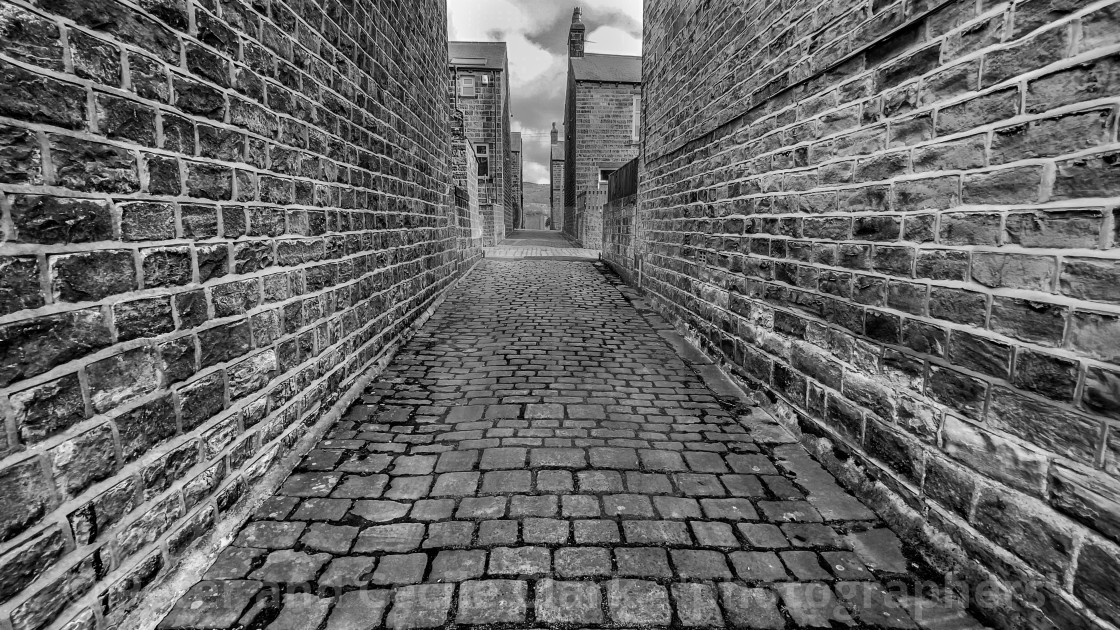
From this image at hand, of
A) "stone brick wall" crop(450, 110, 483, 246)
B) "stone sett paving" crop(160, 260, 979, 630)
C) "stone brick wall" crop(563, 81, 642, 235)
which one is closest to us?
"stone sett paving" crop(160, 260, 979, 630)

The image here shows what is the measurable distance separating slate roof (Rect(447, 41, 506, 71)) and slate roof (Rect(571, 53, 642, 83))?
4.15 metres

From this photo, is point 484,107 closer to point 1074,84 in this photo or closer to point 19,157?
point 19,157

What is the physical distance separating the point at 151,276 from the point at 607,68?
28.6 metres

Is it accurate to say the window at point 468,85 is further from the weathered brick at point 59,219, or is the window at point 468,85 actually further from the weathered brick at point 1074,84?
the weathered brick at point 1074,84

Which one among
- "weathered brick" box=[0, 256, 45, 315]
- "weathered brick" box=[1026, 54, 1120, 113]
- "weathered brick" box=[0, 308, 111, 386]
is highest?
"weathered brick" box=[1026, 54, 1120, 113]

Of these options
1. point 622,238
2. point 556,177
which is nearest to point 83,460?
point 622,238

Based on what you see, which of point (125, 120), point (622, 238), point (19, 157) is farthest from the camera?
point (622, 238)

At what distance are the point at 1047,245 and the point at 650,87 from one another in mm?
7408

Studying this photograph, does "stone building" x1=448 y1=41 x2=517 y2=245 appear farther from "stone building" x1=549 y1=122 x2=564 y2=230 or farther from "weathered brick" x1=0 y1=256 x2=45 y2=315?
"weathered brick" x1=0 y1=256 x2=45 y2=315

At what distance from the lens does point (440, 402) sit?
4.07m

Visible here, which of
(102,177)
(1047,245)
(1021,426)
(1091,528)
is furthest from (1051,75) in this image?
(102,177)

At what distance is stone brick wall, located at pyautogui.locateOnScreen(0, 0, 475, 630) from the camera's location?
1.56 metres

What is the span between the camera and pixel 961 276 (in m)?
2.22

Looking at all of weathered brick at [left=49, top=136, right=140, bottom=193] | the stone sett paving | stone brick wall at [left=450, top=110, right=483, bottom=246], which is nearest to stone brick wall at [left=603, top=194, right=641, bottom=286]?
stone brick wall at [left=450, top=110, right=483, bottom=246]
